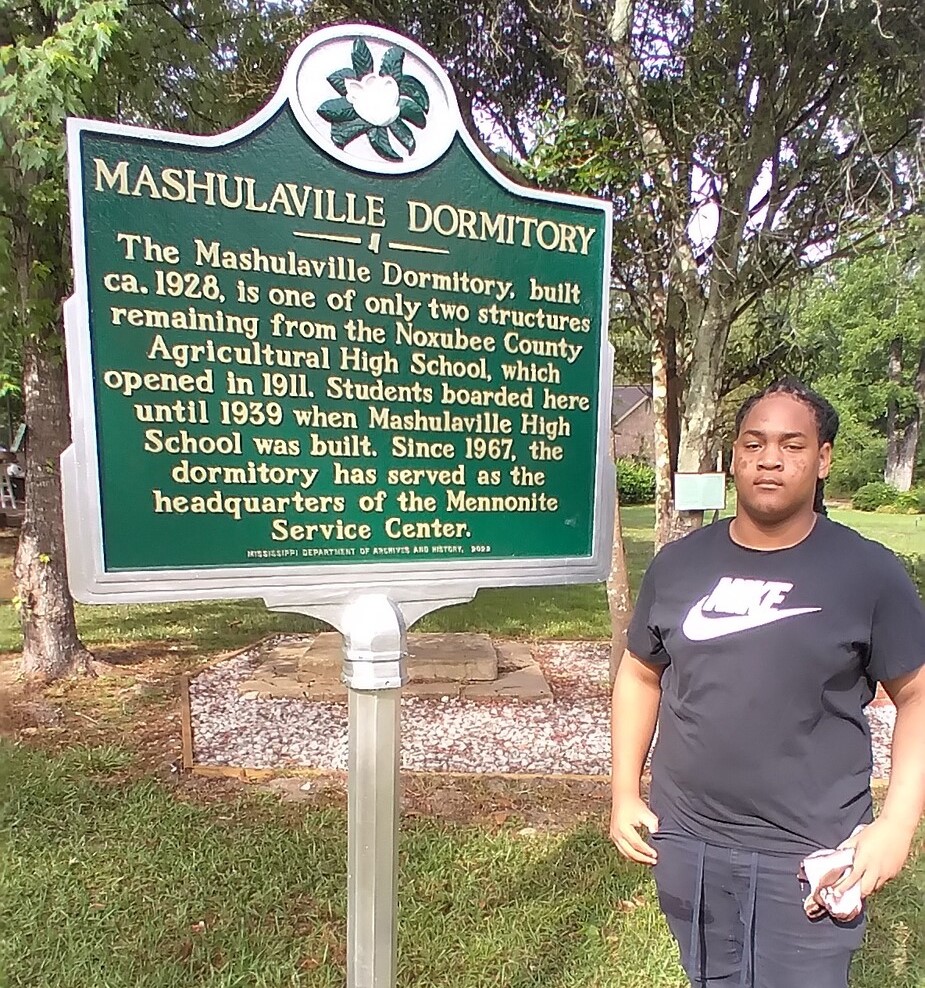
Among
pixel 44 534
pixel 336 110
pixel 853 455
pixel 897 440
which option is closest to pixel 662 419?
pixel 336 110

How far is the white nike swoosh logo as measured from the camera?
4.75 feet

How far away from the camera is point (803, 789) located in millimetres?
Result: 1454

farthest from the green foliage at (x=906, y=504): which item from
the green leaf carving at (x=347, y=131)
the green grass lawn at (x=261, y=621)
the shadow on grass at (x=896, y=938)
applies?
the green leaf carving at (x=347, y=131)

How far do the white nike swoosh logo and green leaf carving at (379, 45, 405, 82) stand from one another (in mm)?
1211

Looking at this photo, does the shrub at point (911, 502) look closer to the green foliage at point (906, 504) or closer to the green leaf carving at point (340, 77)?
the green foliage at point (906, 504)

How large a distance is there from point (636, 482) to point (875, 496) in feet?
13.7

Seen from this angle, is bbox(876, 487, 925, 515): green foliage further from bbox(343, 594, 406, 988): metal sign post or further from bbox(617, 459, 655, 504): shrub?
bbox(343, 594, 406, 988): metal sign post

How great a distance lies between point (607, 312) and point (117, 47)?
281 cm

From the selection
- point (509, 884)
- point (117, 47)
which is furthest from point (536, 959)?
point (117, 47)

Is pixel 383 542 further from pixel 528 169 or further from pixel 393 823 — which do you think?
pixel 528 169

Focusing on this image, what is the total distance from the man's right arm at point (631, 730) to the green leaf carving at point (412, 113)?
3.99 ft

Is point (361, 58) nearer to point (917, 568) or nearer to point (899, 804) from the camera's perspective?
point (899, 804)

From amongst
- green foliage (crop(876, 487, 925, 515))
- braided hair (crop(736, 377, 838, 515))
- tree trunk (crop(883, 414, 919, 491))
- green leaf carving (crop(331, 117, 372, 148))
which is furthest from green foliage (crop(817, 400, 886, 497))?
green leaf carving (crop(331, 117, 372, 148))

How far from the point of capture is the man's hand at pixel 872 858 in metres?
1.41
